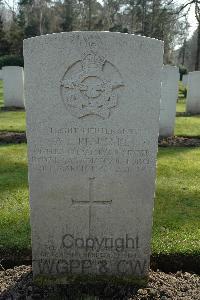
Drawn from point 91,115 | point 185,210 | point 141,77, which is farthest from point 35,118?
point 185,210

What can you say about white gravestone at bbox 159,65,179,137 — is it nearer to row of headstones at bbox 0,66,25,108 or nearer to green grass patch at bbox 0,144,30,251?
green grass patch at bbox 0,144,30,251

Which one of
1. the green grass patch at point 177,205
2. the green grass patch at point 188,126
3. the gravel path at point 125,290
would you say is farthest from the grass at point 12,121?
the gravel path at point 125,290

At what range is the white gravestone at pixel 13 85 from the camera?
14453mm

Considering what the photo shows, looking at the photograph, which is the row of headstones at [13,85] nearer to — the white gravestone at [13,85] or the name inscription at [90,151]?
the white gravestone at [13,85]

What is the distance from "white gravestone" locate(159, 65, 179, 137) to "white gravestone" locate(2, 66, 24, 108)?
21.9 ft

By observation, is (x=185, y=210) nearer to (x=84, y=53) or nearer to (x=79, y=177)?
(x=79, y=177)

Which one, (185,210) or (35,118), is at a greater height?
(35,118)

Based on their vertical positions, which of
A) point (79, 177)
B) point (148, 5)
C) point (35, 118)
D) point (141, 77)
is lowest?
point (79, 177)

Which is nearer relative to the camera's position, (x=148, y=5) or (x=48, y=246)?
(x=48, y=246)

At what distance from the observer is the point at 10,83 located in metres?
14.7

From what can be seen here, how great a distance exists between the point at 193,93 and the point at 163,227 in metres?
11.0

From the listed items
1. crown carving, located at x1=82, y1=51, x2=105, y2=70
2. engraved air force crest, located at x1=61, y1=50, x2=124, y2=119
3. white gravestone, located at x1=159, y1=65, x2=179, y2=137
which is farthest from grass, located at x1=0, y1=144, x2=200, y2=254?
crown carving, located at x1=82, y1=51, x2=105, y2=70

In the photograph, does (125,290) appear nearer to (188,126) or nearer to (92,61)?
(92,61)

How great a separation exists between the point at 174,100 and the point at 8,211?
593cm
